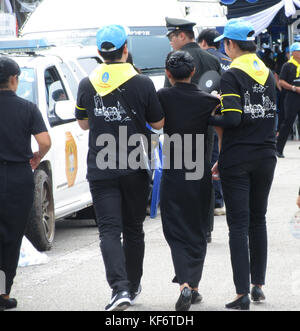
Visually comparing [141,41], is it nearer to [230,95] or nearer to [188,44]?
[188,44]

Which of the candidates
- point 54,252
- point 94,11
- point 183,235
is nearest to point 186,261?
point 183,235

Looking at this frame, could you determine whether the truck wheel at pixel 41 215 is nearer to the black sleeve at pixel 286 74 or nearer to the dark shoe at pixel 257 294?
the dark shoe at pixel 257 294

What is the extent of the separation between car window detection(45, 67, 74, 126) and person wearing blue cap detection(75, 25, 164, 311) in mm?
2844

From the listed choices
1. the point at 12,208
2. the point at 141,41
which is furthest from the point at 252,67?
the point at 141,41

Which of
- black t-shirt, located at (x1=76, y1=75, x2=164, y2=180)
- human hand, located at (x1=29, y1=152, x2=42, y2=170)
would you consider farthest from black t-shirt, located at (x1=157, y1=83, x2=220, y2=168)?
human hand, located at (x1=29, y1=152, x2=42, y2=170)

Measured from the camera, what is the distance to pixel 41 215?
27.5 feet

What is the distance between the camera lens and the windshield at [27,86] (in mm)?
8773

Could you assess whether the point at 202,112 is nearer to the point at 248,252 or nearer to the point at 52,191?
the point at 248,252

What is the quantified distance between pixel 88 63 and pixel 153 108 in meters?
4.53

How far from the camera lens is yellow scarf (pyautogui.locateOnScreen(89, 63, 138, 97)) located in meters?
6.00

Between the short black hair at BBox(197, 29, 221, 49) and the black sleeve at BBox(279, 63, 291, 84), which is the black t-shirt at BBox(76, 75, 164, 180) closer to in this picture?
the short black hair at BBox(197, 29, 221, 49)

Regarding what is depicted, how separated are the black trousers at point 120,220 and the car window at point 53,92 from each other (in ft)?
9.41

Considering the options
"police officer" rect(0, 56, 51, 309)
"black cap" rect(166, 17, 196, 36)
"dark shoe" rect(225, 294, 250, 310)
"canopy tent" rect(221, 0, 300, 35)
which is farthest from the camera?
"canopy tent" rect(221, 0, 300, 35)

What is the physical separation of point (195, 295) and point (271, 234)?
2.91m
